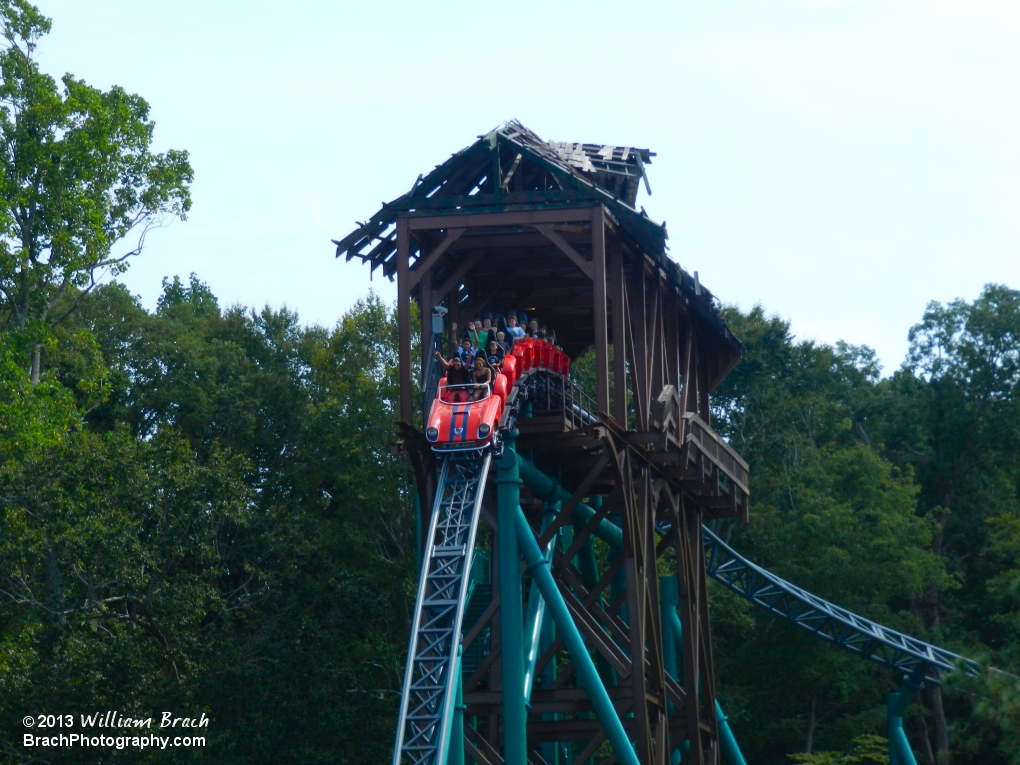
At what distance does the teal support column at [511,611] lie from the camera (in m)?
23.0

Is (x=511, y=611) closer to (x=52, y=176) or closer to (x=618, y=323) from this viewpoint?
(x=618, y=323)

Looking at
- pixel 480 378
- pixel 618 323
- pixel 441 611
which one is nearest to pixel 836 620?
pixel 618 323

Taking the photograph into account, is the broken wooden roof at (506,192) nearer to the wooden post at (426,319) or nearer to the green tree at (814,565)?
the wooden post at (426,319)

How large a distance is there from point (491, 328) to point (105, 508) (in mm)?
13655

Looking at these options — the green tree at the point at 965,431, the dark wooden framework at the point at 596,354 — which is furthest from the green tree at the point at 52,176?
the green tree at the point at 965,431

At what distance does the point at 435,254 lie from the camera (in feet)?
79.0

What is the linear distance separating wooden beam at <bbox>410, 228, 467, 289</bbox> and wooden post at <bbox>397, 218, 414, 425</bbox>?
109mm

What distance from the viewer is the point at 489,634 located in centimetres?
2675

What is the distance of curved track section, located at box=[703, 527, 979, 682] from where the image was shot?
33094 millimetres

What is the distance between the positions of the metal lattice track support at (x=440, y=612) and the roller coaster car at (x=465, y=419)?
12.2 inches

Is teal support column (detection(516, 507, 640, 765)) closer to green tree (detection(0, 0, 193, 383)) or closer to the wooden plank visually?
the wooden plank

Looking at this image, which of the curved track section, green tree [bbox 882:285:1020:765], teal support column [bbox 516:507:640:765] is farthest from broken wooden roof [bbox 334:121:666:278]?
green tree [bbox 882:285:1020:765]

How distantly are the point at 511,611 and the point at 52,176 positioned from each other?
17127 millimetres

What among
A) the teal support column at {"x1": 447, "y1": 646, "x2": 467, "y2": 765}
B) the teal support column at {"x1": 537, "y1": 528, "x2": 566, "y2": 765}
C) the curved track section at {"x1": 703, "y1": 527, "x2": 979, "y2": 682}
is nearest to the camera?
the teal support column at {"x1": 447, "y1": 646, "x2": 467, "y2": 765}
